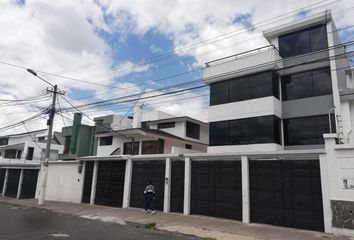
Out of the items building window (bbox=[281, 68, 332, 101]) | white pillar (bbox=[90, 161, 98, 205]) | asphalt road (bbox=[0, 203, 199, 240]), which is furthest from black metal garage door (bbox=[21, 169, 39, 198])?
building window (bbox=[281, 68, 332, 101])

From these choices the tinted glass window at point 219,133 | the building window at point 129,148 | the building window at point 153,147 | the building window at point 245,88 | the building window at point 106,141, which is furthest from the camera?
the building window at point 106,141

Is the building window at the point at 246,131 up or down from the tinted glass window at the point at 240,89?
down

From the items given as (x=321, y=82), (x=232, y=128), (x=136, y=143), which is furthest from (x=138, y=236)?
(x=136, y=143)

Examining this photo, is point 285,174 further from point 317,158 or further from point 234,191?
point 234,191

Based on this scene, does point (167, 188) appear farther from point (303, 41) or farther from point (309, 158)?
point (303, 41)

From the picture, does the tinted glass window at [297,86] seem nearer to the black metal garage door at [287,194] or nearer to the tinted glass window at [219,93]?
the tinted glass window at [219,93]

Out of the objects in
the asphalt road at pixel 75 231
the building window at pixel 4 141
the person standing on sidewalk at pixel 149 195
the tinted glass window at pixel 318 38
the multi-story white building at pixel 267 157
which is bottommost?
the asphalt road at pixel 75 231

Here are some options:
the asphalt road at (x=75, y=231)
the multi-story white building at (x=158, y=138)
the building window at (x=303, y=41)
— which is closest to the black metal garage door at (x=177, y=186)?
the asphalt road at (x=75, y=231)

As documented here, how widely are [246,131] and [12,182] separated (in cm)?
2215

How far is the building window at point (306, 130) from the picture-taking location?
1842 centimetres

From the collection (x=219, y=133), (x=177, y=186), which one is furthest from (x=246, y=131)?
(x=177, y=186)

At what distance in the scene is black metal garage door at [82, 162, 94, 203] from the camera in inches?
827

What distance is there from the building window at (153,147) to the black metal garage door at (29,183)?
9442 mm

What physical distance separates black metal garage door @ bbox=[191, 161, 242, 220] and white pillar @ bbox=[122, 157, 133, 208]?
4610 mm
